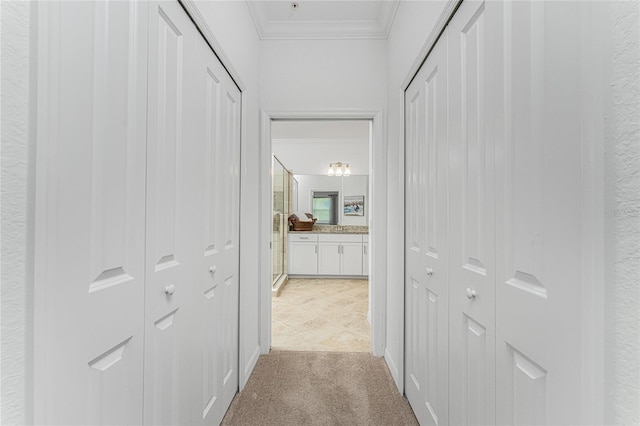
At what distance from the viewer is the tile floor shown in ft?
8.42

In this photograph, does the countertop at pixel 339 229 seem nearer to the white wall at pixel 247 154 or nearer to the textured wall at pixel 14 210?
the white wall at pixel 247 154

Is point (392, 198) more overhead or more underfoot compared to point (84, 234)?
more overhead

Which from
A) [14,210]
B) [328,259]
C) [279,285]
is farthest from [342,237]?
[14,210]

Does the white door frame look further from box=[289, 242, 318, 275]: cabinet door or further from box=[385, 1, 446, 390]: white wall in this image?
box=[289, 242, 318, 275]: cabinet door

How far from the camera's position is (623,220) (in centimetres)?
52

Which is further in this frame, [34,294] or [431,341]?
[431,341]

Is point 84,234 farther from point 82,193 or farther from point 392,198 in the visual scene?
point 392,198

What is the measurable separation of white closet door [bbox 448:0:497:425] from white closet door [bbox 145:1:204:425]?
3.62ft

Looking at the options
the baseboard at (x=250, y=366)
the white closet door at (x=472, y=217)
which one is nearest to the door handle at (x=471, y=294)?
the white closet door at (x=472, y=217)

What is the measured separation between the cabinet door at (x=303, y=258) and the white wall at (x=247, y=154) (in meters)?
2.85

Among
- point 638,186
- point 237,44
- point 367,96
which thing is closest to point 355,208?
point 367,96

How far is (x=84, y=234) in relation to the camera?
2.23ft

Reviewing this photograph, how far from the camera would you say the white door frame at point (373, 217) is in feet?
7.53

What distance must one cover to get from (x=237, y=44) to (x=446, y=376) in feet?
7.07
